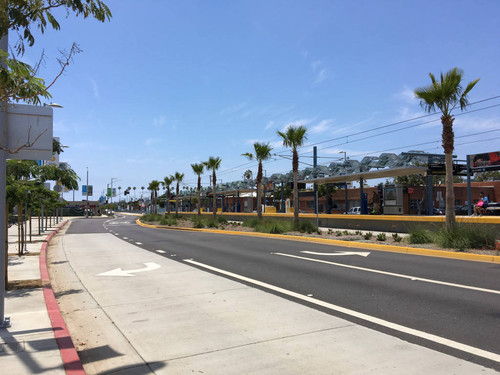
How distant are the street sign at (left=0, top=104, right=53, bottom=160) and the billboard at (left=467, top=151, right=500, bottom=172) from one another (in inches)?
1055

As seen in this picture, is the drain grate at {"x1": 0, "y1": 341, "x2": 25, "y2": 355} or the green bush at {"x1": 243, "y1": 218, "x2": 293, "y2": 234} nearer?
the drain grate at {"x1": 0, "y1": 341, "x2": 25, "y2": 355}

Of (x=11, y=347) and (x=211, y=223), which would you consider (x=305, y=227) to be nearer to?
(x=211, y=223)

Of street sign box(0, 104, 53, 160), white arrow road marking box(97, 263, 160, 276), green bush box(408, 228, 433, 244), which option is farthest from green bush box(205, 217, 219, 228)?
street sign box(0, 104, 53, 160)

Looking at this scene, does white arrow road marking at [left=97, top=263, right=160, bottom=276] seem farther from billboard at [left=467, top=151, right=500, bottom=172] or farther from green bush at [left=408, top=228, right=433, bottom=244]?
billboard at [left=467, top=151, right=500, bottom=172]

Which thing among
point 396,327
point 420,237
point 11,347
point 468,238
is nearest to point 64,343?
point 11,347

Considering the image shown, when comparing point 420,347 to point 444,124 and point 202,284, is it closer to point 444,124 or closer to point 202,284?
point 202,284

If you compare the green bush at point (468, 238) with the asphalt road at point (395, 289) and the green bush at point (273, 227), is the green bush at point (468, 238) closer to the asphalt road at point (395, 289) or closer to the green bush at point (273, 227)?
the asphalt road at point (395, 289)

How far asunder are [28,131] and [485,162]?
2959cm

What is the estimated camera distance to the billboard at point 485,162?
26758mm

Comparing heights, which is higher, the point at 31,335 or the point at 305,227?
the point at 305,227

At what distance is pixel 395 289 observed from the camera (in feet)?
25.7

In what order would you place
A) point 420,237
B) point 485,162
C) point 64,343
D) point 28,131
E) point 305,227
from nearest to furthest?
1. point 64,343
2. point 28,131
3. point 420,237
4. point 305,227
5. point 485,162

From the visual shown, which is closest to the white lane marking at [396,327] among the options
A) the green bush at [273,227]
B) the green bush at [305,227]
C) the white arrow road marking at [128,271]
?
the white arrow road marking at [128,271]

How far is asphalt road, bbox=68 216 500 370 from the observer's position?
5.23 meters
